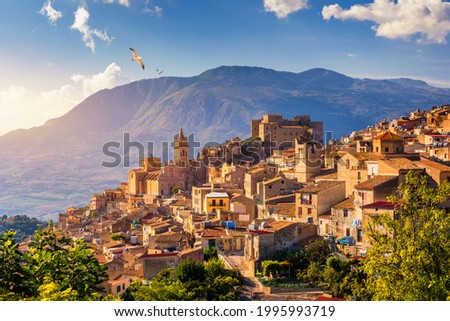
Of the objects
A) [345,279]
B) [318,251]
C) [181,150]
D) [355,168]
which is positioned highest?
[181,150]

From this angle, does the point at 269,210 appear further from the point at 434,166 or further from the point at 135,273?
the point at 434,166

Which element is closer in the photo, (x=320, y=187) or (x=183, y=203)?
(x=320, y=187)

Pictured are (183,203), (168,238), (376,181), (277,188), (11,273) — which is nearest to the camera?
(11,273)

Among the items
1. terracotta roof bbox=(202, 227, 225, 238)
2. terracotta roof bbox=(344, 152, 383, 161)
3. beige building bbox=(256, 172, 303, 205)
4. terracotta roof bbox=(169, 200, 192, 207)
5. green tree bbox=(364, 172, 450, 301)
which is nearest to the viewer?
green tree bbox=(364, 172, 450, 301)

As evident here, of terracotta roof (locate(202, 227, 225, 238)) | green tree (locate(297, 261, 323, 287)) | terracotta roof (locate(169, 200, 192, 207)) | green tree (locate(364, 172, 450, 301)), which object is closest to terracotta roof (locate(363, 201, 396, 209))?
green tree (locate(297, 261, 323, 287))

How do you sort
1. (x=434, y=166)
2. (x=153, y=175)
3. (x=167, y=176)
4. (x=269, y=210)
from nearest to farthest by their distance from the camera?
(x=434, y=166) → (x=269, y=210) → (x=167, y=176) → (x=153, y=175)

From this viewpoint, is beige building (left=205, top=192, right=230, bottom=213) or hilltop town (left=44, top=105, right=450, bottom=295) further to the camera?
beige building (left=205, top=192, right=230, bottom=213)

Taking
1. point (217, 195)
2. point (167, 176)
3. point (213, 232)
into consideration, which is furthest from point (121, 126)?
point (213, 232)

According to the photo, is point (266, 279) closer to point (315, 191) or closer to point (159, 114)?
point (315, 191)

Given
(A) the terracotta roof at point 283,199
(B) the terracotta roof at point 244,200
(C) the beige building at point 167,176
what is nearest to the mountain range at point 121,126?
(C) the beige building at point 167,176

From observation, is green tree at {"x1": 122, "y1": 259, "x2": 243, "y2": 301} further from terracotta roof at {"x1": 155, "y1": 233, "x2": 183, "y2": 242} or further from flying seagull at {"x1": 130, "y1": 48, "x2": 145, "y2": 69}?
flying seagull at {"x1": 130, "y1": 48, "x2": 145, "y2": 69}
